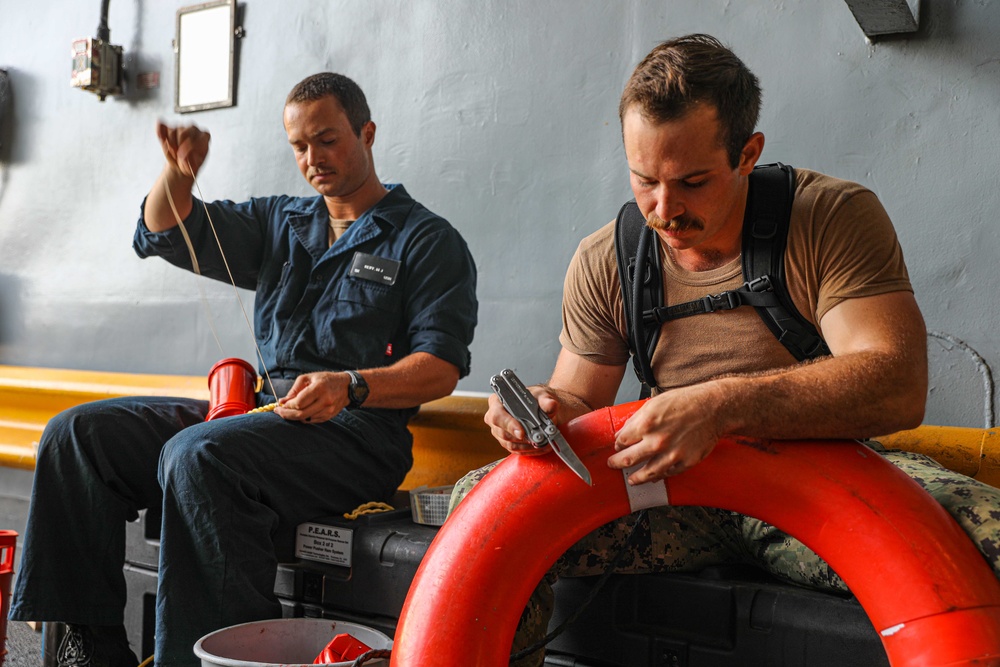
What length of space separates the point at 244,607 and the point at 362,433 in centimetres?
48

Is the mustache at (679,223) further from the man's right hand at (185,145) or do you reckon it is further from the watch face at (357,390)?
the man's right hand at (185,145)

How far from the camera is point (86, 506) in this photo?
2.06 metres

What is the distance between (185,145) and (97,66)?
1643 mm

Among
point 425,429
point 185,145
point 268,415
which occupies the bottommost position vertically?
point 425,429

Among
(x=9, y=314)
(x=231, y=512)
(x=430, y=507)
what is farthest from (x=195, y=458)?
(x=9, y=314)

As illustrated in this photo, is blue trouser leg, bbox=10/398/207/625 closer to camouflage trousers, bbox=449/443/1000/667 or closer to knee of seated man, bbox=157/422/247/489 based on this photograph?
knee of seated man, bbox=157/422/247/489

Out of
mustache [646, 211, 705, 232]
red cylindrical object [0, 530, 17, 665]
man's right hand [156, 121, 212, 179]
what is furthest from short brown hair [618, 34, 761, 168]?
red cylindrical object [0, 530, 17, 665]

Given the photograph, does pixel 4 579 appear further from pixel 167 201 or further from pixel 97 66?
pixel 97 66

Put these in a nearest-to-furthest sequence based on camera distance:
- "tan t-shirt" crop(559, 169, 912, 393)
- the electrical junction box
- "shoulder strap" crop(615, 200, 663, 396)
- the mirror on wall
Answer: "tan t-shirt" crop(559, 169, 912, 393) → "shoulder strap" crop(615, 200, 663, 396) → the mirror on wall → the electrical junction box

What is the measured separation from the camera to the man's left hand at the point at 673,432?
126cm

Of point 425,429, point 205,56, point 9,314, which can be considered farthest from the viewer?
point 9,314

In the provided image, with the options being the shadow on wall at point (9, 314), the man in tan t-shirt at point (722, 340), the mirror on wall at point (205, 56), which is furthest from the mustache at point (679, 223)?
the shadow on wall at point (9, 314)

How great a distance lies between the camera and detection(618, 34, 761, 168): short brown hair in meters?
1.45

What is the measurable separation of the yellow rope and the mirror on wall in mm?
1857
